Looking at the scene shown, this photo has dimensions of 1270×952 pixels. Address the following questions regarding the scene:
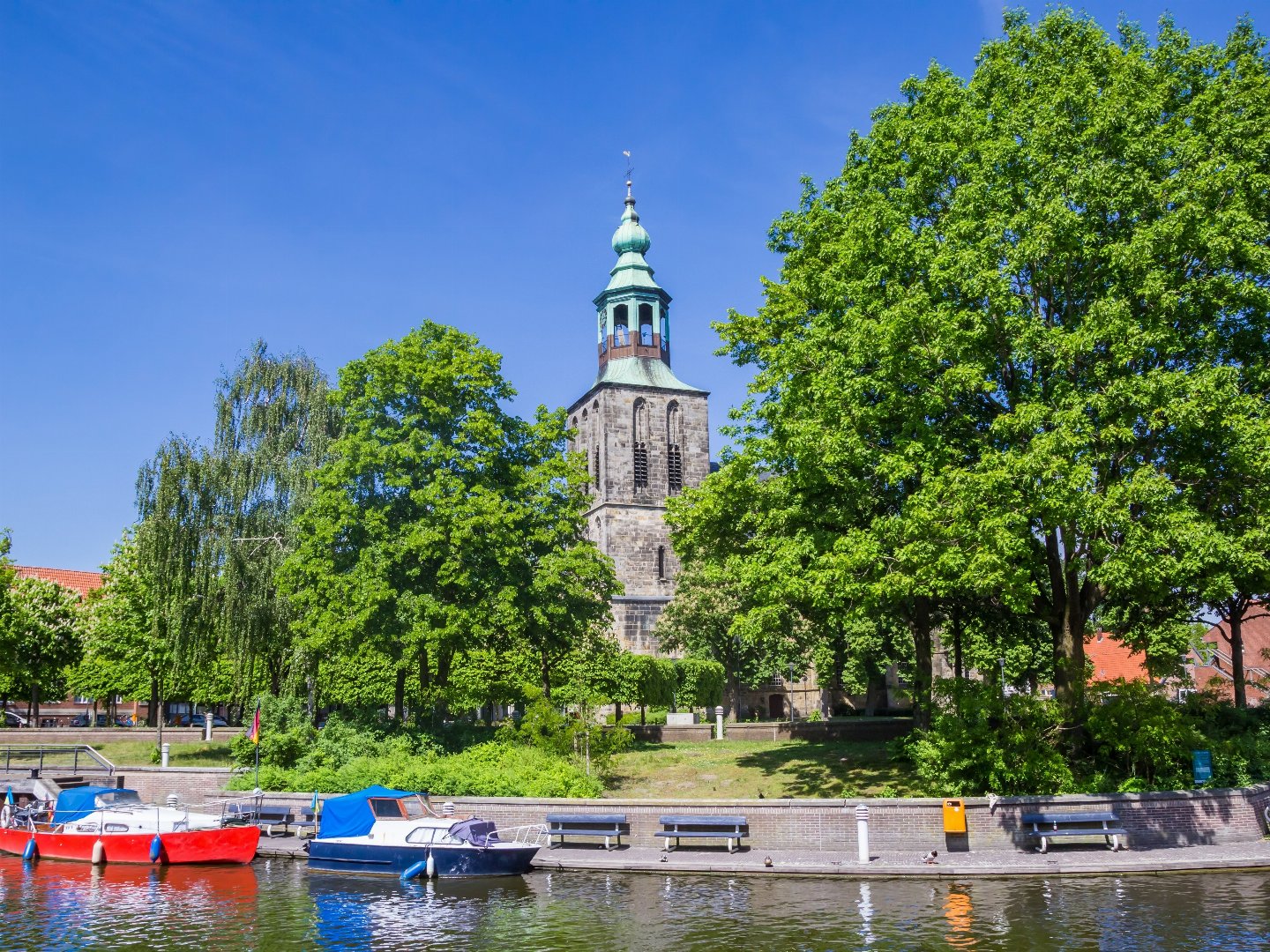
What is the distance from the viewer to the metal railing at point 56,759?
104ft

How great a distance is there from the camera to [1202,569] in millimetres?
20375

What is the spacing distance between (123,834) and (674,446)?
2217 inches

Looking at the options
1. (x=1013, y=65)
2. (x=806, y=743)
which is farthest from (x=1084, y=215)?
(x=806, y=743)

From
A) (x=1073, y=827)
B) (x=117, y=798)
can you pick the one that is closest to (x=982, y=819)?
(x=1073, y=827)

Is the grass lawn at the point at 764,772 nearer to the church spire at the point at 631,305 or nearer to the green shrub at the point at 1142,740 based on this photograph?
the green shrub at the point at 1142,740

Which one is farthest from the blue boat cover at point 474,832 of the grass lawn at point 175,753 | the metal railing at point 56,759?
the grass lawn at point 175,753

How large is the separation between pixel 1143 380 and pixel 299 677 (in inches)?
1127

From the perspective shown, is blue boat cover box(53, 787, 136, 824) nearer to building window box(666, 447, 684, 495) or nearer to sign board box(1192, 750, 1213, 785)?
sign board box(1192, 750, 1213, 785)

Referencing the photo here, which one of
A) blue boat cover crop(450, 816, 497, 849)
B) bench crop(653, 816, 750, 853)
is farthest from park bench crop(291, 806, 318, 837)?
bench crop(653, 816, 750, 853)

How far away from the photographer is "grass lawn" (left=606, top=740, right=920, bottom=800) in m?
26.5

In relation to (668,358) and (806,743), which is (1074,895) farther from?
(668,358)

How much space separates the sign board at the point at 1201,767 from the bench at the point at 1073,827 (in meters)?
2.87

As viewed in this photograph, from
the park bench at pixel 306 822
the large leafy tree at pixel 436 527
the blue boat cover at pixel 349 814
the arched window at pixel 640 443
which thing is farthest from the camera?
the arched window at pixel 640 443

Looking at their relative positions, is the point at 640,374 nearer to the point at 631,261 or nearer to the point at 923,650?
the point at 631,261
